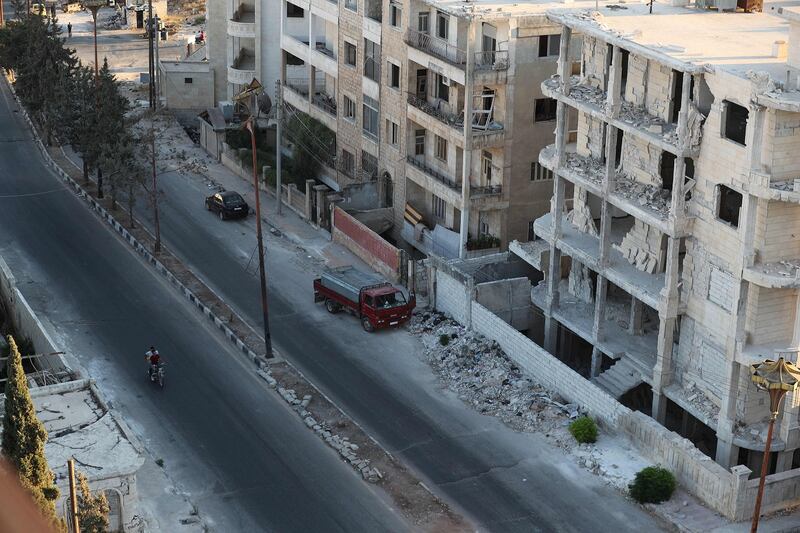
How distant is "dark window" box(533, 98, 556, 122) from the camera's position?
188 ft

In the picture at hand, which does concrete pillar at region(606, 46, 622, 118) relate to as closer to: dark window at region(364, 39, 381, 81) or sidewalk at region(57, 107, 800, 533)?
sidewalk at region(57, 107, 800, 533)

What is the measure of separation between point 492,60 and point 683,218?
58.7 feet

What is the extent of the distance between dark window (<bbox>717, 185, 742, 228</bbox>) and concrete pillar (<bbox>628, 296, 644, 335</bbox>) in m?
7.56

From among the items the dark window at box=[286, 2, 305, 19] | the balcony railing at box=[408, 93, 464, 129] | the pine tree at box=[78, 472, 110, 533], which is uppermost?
the dark window at box=[286, 2, 305, 19]

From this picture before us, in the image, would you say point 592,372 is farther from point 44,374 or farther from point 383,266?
point 44,374

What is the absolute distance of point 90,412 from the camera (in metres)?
38.6

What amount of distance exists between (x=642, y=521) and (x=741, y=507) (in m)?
3.27

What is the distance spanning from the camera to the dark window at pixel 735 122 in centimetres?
3897

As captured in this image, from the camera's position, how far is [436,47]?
59094 millimetres

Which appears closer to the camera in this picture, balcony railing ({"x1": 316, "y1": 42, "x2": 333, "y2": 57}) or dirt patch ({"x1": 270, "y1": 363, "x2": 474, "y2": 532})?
dirt patch ({"x1": 270, "y1": 363, "x2": 474, "y2": 532})

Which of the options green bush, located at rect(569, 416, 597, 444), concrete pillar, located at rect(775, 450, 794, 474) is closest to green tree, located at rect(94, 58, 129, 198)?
green bush, located at rect(569, 416, 597, 444)

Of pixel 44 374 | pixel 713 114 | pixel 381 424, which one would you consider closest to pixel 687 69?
pixel 713 114

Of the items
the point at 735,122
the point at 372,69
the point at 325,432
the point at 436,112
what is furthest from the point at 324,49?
the point at 735,122

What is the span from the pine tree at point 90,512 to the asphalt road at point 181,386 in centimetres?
693
